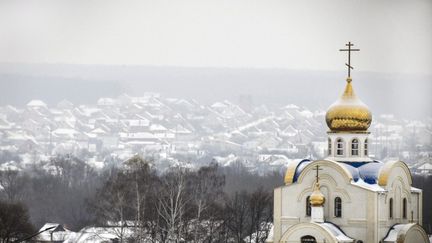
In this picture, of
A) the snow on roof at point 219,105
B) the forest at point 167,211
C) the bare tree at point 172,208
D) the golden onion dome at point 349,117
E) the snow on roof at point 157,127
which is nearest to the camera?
the golden onion dome at point 349,117

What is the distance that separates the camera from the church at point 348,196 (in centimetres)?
2339

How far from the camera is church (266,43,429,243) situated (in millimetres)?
23391

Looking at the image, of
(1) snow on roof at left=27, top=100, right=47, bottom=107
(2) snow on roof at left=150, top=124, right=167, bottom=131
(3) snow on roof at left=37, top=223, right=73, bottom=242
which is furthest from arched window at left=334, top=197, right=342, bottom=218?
(1) snow on roof at left=27, top=100, right=47, bottom=107

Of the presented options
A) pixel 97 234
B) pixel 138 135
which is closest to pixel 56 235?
pixel 97 234

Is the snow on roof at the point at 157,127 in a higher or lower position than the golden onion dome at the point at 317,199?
higher

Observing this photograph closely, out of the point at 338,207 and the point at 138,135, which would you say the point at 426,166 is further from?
the point at 138,135

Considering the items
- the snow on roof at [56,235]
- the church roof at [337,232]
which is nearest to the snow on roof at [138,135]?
the snow on roof at [56,235]

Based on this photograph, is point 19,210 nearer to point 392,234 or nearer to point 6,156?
point 392,234

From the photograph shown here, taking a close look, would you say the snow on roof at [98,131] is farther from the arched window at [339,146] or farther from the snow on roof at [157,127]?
the arched window at [339,146]

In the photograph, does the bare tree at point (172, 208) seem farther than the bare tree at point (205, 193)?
No

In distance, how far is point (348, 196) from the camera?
23.8m

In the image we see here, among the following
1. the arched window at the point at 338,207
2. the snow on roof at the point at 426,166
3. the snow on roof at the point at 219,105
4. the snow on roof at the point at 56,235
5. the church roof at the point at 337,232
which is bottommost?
the snow on roof at the point at 56,235

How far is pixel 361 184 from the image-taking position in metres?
23.9

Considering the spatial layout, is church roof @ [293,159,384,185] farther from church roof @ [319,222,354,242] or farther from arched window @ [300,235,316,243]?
arched window @ [300,235,316,243]
